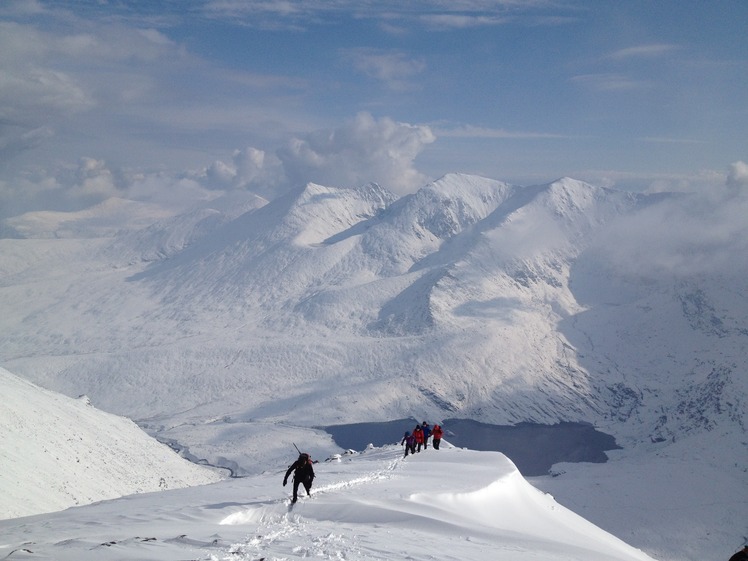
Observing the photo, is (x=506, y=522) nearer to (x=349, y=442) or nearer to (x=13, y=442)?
(x=13, y=442)

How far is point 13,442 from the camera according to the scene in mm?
41875

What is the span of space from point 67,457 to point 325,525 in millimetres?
38120

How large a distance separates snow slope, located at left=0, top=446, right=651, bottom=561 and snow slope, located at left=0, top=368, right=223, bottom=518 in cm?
1601

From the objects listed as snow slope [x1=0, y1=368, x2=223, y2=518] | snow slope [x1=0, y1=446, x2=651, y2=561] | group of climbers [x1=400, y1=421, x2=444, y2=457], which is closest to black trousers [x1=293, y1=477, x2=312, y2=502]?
snow slope [x1=0, y1=446, x2=651, y2=561]

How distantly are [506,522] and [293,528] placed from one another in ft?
34.7

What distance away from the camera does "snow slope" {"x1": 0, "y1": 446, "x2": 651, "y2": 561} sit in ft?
46.0

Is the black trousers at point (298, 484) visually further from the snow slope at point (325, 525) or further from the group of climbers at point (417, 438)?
the group of climbers at point (417, 438)

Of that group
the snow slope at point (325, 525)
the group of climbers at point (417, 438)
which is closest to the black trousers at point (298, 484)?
the snow slope at point (325, 525)

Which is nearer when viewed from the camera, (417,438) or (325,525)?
(325,525)

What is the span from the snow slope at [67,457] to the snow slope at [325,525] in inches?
630

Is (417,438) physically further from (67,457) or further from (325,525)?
(67,457)

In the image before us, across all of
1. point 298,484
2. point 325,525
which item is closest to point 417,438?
point 298,484

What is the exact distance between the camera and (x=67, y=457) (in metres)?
47.5

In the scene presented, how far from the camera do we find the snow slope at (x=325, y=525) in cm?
1401
